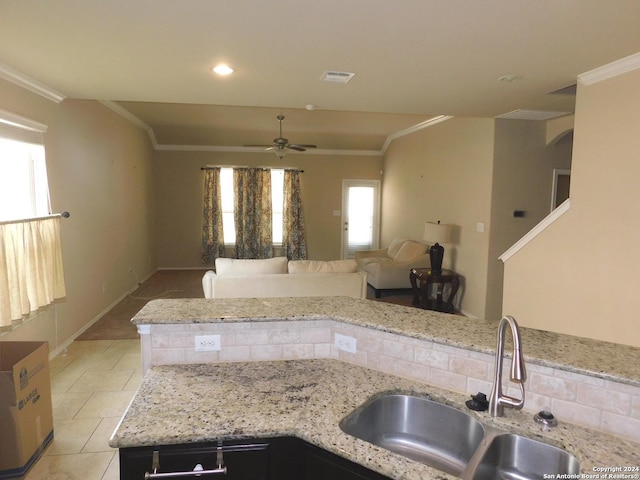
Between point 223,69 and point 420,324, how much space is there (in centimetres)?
231

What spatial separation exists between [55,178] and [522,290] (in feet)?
14.5

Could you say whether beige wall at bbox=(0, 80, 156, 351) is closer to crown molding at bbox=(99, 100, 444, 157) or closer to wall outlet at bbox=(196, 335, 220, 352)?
crown molding at bbox=(99, 100, 444, 157)

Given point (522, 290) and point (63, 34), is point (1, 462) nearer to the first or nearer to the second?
Answer: point (63, 34)

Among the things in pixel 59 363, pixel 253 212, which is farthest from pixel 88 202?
pixel 253 212

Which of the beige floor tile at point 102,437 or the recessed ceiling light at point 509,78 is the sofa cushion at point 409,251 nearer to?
the recessed ceiling light at point 509,78

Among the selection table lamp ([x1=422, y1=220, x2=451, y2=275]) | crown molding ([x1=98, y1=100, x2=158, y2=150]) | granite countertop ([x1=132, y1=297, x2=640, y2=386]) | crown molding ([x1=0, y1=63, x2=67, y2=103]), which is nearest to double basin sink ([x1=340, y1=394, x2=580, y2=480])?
granite countertop ([x1=132, y1=297, x2=640, y2=386])

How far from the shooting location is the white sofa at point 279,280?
13.4 ft

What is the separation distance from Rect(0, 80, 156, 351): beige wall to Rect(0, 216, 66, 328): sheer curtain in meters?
0.23

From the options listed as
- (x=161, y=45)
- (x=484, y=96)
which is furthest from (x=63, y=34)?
(x=484, y=96)

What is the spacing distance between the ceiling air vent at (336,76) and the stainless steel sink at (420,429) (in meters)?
2.37

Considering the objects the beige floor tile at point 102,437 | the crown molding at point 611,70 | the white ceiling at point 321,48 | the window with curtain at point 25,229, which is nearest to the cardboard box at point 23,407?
the beige floor tile at point 102,437

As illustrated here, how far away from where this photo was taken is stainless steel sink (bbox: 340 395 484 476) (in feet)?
4.33

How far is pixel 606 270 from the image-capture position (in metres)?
2.97

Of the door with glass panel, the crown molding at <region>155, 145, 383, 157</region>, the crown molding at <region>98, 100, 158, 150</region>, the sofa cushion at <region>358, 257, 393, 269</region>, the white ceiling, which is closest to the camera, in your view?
the white ceiling
